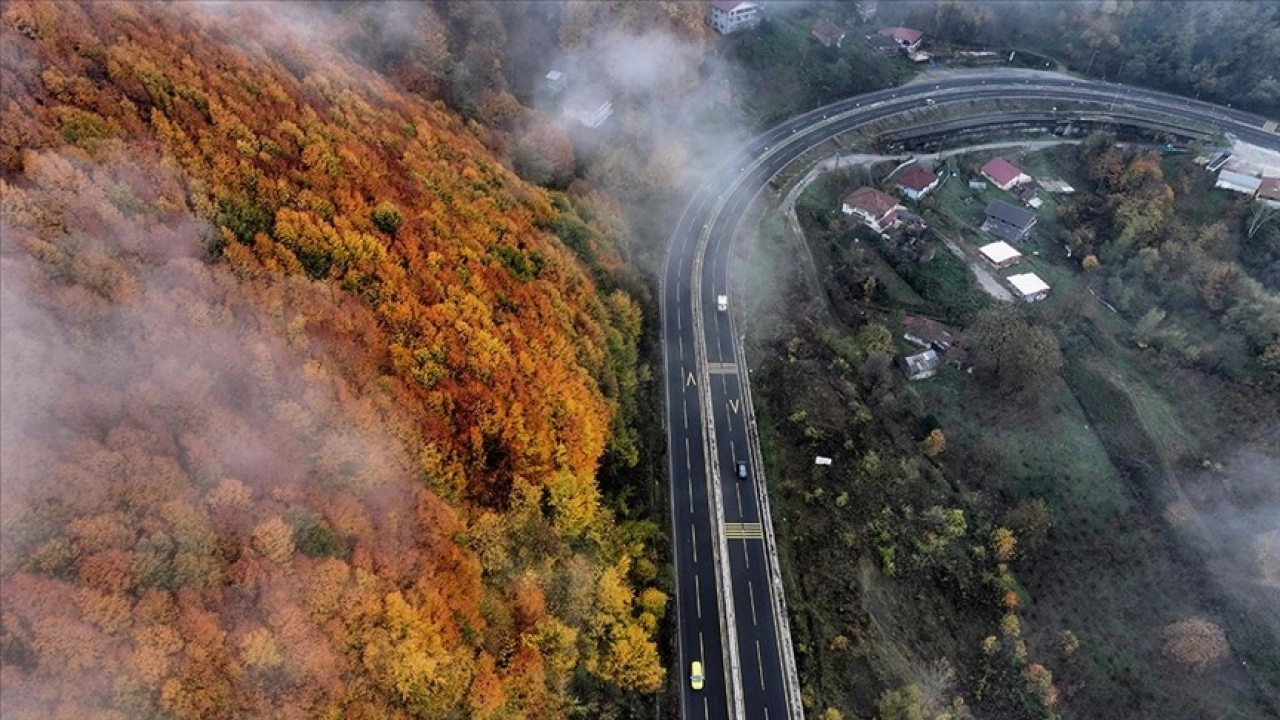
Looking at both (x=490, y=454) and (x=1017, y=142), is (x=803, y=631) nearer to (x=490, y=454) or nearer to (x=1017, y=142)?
(x=490, y=454)

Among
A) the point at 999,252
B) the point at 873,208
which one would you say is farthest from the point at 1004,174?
the point at 873,208

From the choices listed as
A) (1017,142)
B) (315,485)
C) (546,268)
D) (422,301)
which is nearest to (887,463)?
(546,268)

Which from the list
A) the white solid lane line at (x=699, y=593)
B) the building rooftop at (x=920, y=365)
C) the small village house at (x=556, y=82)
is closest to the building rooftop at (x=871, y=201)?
the building rooftop at (x=920, y=365)

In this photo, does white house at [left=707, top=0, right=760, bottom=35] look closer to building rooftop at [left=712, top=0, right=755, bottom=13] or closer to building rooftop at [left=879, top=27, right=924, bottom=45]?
building rooftop at [left=712, top=0, right=755, bottom=13]

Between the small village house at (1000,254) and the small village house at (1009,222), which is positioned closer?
the small village house at (1000,254)

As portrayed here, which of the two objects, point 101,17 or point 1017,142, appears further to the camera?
point 1017,142

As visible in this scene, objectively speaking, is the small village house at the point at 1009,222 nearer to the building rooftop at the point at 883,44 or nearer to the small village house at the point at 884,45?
the small village house at the point at 884,45

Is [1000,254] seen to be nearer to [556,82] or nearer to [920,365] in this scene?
[920,365]
